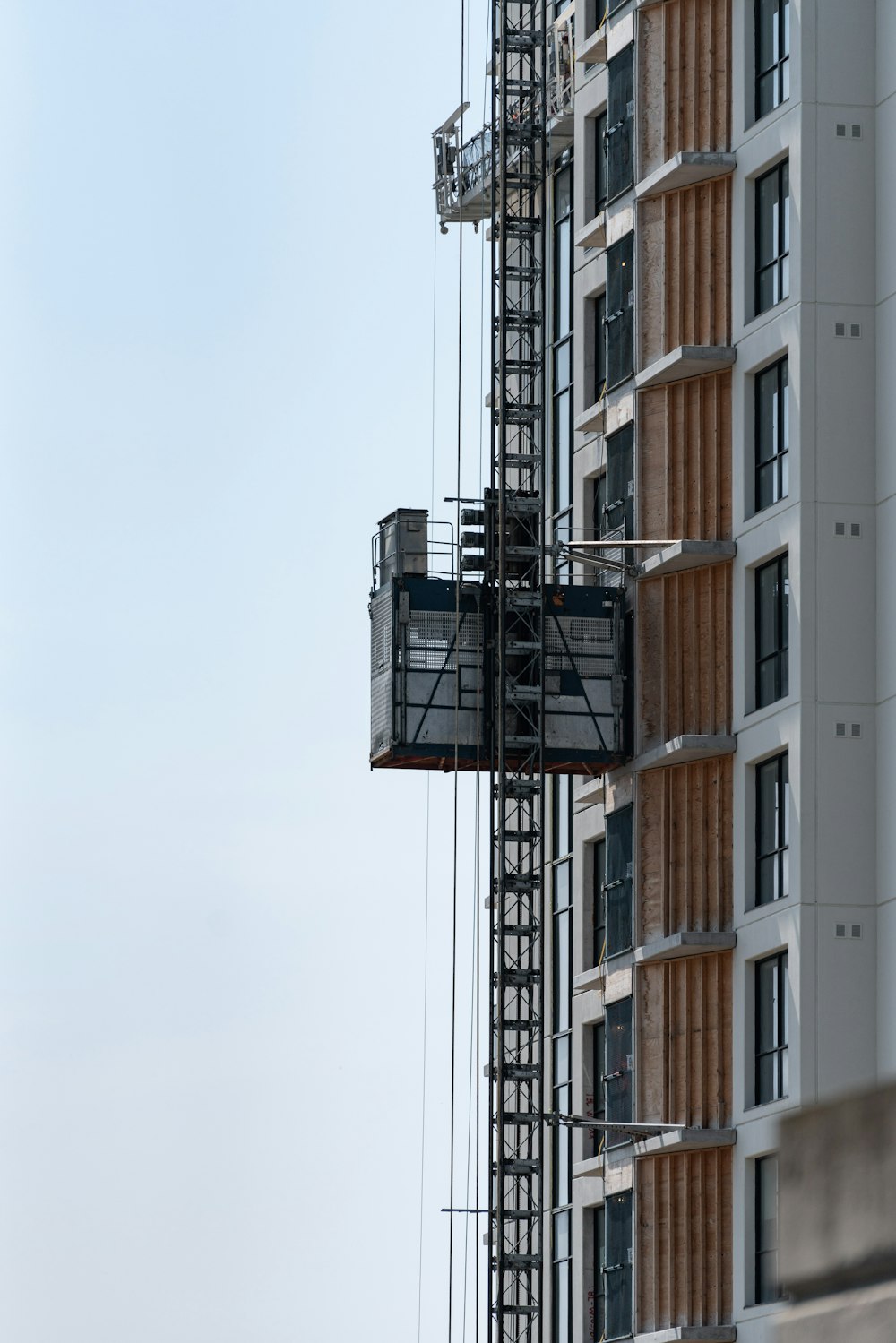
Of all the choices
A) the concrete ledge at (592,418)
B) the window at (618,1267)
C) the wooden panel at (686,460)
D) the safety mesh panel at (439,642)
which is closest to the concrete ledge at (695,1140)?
the window at (618,1267)

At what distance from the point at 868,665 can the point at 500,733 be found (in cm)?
1088

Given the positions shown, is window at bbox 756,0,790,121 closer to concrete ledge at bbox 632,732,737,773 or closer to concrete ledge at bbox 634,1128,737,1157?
concrete ledge at bbox 632,732,737,773

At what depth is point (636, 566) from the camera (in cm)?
5538

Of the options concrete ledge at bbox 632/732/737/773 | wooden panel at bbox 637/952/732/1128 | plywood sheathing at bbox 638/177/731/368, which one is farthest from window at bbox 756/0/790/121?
wooden panel at bbox 637/952/732/1128

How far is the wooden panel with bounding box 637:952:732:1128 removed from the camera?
51469 millimetres

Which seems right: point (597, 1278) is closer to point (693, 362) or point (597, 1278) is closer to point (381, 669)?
point (381, 669)

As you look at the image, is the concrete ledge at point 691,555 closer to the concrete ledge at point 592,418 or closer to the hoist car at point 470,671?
the hoist car at point 470,671

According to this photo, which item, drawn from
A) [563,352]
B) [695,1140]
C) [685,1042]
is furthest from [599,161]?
[695,1140]

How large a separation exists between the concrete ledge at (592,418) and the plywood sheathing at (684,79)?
558cm

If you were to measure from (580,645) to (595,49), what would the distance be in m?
14.4

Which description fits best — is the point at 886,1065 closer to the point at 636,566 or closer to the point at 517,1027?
the point at 636,566

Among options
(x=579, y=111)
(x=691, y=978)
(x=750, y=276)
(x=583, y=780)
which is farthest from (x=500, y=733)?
(x=579, y=111)

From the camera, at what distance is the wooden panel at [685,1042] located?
51469mm

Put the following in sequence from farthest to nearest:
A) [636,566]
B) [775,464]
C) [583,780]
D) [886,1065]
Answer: [583,780] → [636,566] → [775,464] → [886,1065]
